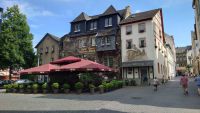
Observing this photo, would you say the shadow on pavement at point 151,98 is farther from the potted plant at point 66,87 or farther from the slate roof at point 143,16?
the slate roof at point 143,16

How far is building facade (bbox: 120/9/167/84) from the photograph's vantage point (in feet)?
102

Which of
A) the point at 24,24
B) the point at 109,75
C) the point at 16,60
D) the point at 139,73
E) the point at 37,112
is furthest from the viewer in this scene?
the point at 24,24

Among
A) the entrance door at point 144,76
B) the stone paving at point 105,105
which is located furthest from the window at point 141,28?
the stone paving at point 105,105

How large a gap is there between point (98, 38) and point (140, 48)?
7.11 meters

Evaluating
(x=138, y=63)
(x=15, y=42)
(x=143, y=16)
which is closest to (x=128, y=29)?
(x=143, y=16)

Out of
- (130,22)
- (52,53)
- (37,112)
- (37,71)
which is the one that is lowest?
(37,112)

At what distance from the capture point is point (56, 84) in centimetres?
2275

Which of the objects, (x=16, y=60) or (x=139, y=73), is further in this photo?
(x=16, y=60)

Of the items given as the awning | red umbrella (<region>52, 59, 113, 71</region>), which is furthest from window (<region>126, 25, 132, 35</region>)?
red umbrella (<region>52, 59, 113, 71</region>)

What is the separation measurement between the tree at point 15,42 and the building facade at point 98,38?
22.9 ft

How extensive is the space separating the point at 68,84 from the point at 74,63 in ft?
7.44

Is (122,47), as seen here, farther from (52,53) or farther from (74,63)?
(52,53)

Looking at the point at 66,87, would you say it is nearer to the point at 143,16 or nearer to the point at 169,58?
the point at 143,16

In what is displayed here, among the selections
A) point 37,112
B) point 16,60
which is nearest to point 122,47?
point 16,60
